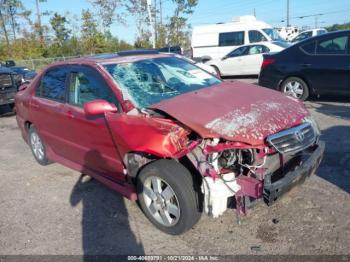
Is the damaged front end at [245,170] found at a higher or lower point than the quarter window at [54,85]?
lower

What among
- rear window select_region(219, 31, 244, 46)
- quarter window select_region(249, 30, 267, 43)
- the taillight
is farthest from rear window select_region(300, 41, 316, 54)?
rear window select_region(219, 31, 244, 46)

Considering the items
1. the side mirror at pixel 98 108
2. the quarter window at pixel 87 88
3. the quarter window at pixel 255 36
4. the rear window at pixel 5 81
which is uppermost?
the quarter window at pixel 255 36

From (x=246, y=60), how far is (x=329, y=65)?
630 centimetres

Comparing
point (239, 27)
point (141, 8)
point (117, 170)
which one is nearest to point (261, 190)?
point (117, 170)

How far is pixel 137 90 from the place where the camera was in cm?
390

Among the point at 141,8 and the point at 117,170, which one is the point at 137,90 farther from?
the point at 141,8

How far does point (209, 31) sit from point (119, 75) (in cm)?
1375

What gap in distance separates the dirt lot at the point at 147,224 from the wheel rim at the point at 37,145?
0.70m

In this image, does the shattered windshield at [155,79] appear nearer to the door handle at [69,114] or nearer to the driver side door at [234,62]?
the door handle at [69,114]

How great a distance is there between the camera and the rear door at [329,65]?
24.9 ft

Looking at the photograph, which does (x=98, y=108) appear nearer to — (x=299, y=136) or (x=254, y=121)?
(x=254, y=121)

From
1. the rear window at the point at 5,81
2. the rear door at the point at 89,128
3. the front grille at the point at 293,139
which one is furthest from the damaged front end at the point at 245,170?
the rear window at the point at 5,81

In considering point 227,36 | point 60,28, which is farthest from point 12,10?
point 227,36

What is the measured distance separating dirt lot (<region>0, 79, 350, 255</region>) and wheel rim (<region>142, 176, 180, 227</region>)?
17 centimetres
